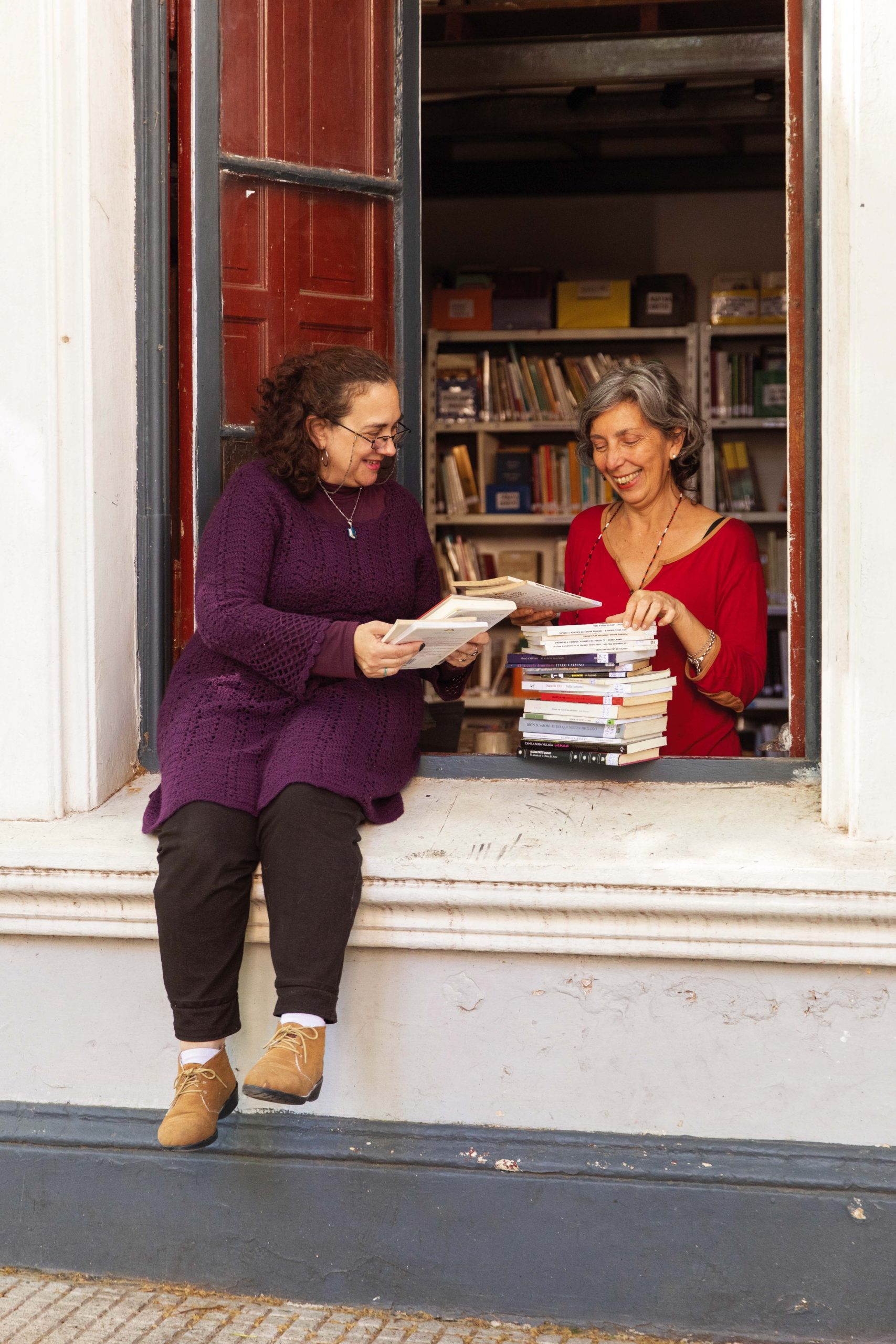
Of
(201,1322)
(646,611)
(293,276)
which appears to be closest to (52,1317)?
(201,1322)

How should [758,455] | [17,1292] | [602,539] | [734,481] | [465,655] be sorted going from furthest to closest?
[758,455]
[734,481]
[602,539]
[465,655]
[17,1292]

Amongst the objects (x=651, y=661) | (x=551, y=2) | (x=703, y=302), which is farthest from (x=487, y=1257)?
(x=703, y=302)

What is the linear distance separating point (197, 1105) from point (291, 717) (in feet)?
2.12

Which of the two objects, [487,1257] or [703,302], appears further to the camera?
[703,302]

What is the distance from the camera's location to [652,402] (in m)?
2.64

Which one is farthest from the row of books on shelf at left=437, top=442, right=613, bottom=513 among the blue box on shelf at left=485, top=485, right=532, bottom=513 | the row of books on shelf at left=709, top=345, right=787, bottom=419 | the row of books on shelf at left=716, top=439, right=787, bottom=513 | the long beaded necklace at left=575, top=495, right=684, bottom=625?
the long beaded necklace at left=575, top=495, right=684, bottom=625

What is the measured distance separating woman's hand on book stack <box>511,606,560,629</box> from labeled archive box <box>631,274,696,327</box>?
3.22 meters

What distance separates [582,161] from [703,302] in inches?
34.3

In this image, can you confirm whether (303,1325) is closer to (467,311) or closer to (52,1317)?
(52,1317)

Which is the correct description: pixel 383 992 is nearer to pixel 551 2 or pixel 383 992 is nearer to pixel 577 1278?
pixel 577 1278

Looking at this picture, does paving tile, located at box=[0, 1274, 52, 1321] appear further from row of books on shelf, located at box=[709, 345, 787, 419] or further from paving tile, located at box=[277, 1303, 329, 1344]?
row of books on shelf, located at box=[709, 345, 787, 419]

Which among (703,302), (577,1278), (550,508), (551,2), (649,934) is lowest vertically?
(577,1278)

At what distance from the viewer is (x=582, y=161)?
591 centimetres

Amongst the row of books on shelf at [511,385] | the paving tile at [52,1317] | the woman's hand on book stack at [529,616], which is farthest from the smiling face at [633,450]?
the row of books on shelf at [511,385]
